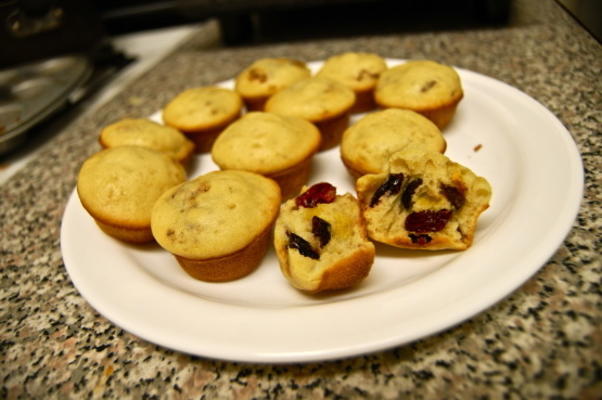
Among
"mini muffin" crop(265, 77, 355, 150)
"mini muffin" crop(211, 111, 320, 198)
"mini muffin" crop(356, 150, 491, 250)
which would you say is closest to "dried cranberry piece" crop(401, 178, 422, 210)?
"mini muffin" crop(356, 150, 491, 250)

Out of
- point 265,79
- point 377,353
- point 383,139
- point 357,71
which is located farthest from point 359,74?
point 377,353

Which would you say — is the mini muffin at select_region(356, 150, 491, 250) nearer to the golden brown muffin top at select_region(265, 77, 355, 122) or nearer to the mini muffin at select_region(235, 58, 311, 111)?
the golden brown muffin top at select_region(265, 77, 355, 122)

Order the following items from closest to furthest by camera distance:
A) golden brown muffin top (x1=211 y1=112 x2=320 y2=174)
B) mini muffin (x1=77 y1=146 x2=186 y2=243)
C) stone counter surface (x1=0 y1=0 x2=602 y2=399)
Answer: stone counter surface (x1=0 y1=0 x2=602 y2=399) < mini muffin (x1=77 y1=146 x2=186 y2=243) < golden brown muffin top (x1=211 y1=112 x2=320 y2=174)

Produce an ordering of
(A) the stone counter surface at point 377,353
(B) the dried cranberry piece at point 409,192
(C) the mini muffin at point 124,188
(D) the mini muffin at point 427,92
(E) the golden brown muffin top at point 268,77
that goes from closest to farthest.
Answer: (A) the stone counter surface at point 377,353 → (B) the dried cranberry piece at point 409,192 → (C) the mini muffin at point 124,188 → (D) the mini muffin at point 427,92 → (E) the golden brown muffin top at point 268,77

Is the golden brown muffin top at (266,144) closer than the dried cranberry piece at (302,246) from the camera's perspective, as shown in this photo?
No

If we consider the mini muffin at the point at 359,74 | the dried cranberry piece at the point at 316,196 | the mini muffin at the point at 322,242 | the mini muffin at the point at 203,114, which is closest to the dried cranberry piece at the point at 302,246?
the mini muffin at the point at 322,242

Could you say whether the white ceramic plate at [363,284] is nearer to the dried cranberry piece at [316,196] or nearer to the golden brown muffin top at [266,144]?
the dried cranberry piece at [316,196]
